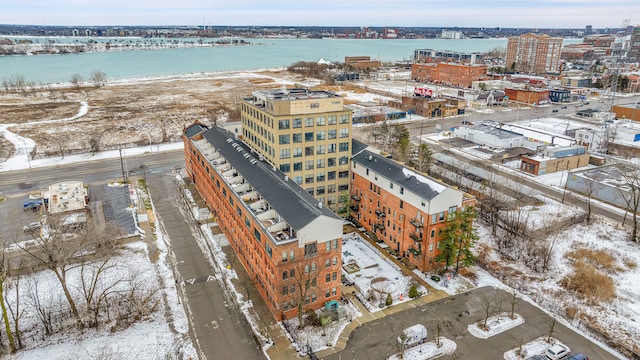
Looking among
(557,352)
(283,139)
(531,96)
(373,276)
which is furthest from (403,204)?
(531,96)

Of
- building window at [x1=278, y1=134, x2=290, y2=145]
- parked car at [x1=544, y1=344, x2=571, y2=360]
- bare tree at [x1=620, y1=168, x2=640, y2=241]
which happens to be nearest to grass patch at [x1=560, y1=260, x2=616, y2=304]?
parked car at [x1=544, y1=344, x2=571, y2=360]

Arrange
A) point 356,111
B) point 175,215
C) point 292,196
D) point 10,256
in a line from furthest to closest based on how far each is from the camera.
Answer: point 356,111
point 175,215
point 10,256
point 292,196

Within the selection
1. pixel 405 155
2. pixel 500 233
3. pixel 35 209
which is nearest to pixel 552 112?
pixel 405 155

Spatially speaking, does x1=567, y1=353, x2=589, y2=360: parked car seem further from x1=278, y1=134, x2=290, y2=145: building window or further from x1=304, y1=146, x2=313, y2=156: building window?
x1=278, y1=134, x2=290, y2=145: building window

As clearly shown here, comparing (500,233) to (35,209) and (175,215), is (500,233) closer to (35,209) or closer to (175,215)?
(175,215)

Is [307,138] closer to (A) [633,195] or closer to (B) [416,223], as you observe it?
(B) [416,223]

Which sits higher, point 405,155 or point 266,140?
point 266,140

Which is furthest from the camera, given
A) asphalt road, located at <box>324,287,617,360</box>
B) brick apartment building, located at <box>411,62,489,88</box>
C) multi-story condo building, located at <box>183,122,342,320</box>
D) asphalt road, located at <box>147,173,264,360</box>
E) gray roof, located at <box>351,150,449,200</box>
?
brick apartment building, located at <box>411,62,489,88</box>
